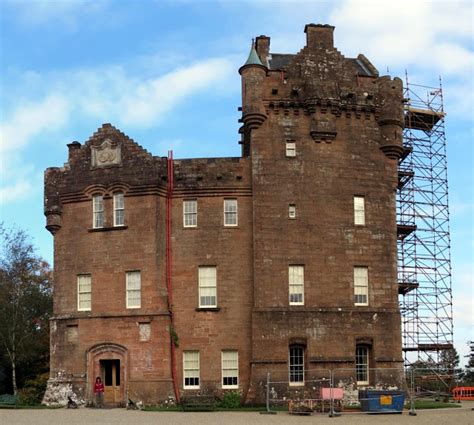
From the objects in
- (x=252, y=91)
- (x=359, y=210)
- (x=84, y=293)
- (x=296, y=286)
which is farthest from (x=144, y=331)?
(x=252, y=91)

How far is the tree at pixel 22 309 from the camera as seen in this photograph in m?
50.3

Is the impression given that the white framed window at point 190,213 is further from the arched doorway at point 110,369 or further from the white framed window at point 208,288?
the arched doorway at point 110,369

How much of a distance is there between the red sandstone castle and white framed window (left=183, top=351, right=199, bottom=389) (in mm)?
53

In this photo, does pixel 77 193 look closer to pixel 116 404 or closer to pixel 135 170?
pixel 135 170

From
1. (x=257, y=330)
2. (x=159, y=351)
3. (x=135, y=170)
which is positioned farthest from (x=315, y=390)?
(x=135, y=170)

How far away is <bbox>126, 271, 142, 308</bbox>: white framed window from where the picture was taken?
4044cm

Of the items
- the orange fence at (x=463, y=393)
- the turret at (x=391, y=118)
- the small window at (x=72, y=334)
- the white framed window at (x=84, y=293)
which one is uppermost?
the turret at (x=391, y=118)

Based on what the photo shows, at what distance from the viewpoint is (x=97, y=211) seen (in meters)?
41.8

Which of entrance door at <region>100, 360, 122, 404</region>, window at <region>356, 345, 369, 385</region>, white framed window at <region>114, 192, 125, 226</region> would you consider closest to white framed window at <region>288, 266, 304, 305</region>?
window at <region>356, 345, 369, 385</region>

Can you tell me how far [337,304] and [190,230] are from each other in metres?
8.31

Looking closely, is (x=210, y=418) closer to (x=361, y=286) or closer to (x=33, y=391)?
(x=361, y=286)

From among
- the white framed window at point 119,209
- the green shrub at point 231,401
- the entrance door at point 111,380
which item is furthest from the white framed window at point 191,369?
the white framed window at point 119,209

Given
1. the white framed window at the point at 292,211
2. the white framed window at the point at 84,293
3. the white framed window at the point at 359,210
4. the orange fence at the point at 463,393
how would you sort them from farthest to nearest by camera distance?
the orange fence at the point at 463,393 < the white framed window at the point at 84,293 < the white framed window at the point at 359,210 < the white framed window at the point at 292,211

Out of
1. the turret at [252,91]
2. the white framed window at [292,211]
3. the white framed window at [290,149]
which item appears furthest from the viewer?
the white framed window at [290,149]
